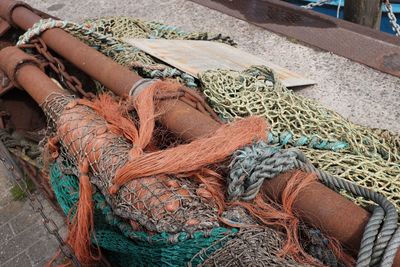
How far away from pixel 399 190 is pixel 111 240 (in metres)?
1.20

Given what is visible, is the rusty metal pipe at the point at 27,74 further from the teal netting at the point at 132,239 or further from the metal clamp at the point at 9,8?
the metal clamp at the point at 9,8

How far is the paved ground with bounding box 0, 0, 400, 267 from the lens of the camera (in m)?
2.73

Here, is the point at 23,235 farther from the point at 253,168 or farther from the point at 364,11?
the point at 364,11

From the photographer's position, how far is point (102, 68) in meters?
2.33

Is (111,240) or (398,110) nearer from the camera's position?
(111,240)

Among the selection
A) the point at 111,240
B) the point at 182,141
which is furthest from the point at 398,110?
the point at 111,240

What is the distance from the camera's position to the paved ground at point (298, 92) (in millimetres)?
2727

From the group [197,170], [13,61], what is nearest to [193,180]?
[197,170]

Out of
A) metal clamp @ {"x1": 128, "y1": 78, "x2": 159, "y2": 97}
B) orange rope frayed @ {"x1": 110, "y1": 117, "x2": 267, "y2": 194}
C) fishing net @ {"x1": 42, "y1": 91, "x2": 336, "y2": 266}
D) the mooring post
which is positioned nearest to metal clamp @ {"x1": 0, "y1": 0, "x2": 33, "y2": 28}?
fishing net @ {"x1": 42, "y1": 91, "x2": 336, "y2": 266}

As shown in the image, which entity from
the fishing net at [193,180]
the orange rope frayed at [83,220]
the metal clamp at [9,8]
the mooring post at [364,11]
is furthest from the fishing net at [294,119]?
the mooring post at [364,11]

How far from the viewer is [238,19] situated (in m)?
3.95

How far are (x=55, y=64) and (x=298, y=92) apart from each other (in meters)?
1.71

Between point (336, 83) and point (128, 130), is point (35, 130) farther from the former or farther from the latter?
point (336, 83)

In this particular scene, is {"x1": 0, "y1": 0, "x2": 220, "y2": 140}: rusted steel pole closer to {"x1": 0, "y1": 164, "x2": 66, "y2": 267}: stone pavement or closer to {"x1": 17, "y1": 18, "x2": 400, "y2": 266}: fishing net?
{"x1": 17, "y1": 18, "x2": 400, "y2": 266}: fishing net
